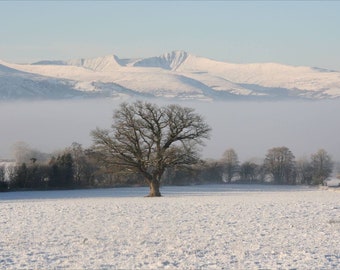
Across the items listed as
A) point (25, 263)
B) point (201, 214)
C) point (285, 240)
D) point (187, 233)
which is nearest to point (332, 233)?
point (285, 240)

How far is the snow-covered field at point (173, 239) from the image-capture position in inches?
706

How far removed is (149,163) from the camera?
47812 millimetres

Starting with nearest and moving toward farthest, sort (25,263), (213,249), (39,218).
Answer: (25,263), (213,249), (39,218)

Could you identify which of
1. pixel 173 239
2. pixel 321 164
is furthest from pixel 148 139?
pixel 321 164

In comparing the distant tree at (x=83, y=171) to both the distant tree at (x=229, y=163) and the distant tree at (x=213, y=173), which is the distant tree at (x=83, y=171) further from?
the distant tree at (x=229, y=163)

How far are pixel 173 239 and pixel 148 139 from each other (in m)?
26.5

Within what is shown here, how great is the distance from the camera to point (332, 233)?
23.0 m

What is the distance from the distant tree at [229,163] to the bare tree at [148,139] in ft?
232

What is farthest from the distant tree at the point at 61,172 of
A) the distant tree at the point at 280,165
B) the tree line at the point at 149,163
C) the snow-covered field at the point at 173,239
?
the snow-covered field at the point at 173,239

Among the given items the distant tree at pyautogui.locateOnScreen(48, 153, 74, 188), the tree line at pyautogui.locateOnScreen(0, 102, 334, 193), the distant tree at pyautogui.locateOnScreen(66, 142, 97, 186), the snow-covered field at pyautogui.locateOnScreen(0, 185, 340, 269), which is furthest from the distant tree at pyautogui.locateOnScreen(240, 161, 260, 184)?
the snow-covered field at pyautogui.locateOnScreen(0, 185, 340, 269)

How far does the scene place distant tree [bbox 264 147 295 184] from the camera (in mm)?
119062

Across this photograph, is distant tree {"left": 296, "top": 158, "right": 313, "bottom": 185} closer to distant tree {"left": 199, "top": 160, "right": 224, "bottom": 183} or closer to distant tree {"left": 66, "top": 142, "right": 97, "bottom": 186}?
distant tree {"left": 199, "top": 160, "right": 224, "bottom": 183}

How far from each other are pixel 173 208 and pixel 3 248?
42.9 feet

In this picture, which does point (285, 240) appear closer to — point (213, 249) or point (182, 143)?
point (213, 249)
